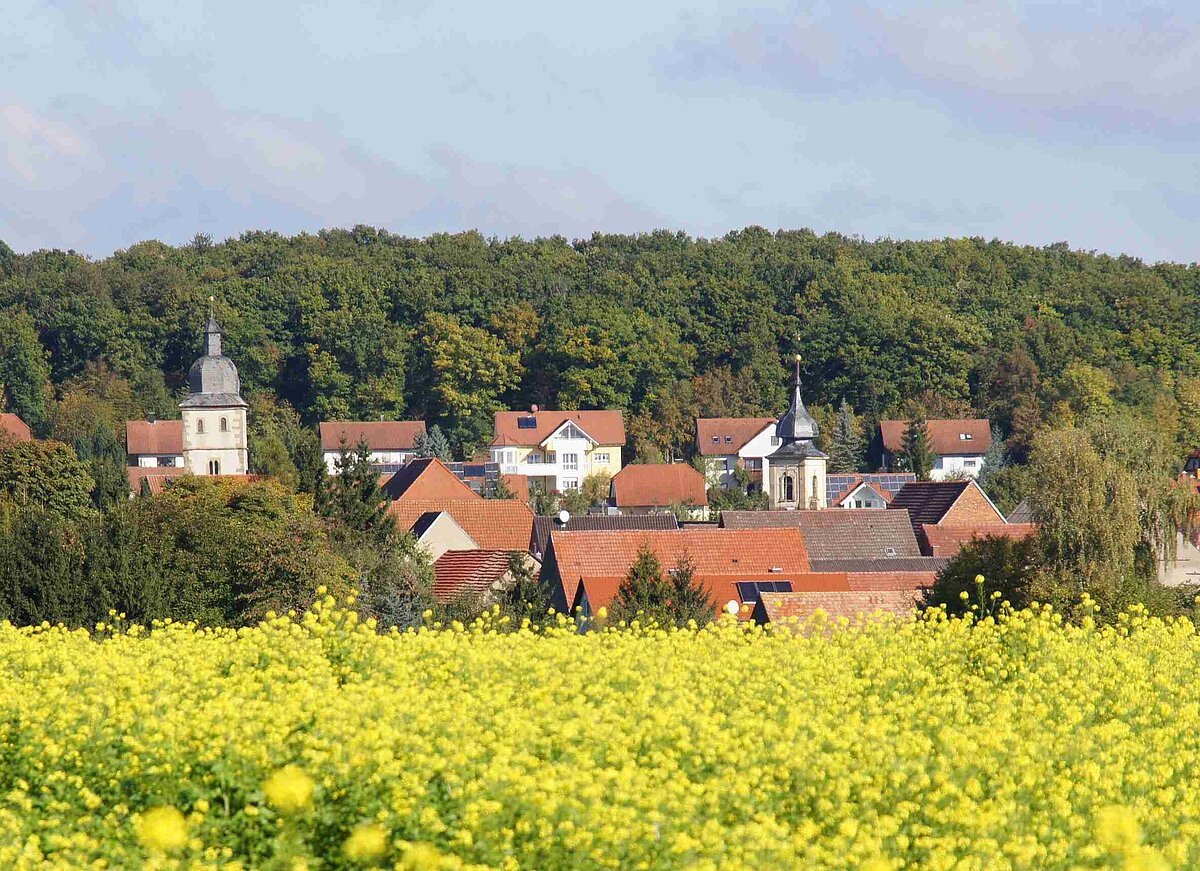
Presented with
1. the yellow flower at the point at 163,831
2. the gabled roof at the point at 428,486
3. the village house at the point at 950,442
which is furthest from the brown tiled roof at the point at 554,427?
the yellow flower at the point at 163,831

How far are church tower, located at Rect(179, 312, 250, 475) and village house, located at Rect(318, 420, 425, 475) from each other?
24.9 m

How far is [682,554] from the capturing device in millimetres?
37531

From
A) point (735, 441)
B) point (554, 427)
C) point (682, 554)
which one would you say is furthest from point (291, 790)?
point (735, 441)

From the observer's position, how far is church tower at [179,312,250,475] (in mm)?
74875

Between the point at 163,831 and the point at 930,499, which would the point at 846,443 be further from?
the point at 163,831

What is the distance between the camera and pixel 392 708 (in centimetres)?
1108

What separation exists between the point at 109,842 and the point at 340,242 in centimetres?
13159

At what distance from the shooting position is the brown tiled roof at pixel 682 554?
37.7 metres

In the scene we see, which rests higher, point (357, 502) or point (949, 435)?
point (949, 435)

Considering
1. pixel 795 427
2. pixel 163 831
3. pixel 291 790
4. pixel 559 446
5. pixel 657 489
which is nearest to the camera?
pixel 163 831

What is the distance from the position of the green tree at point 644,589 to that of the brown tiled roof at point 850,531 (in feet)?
51.2

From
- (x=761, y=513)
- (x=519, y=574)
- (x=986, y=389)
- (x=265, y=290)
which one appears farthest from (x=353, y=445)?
(x=519, y=574)

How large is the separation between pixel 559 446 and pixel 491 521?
46.5 meters

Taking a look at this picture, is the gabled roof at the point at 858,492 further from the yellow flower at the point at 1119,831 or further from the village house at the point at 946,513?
the yellow flower at the point at 1119,831
